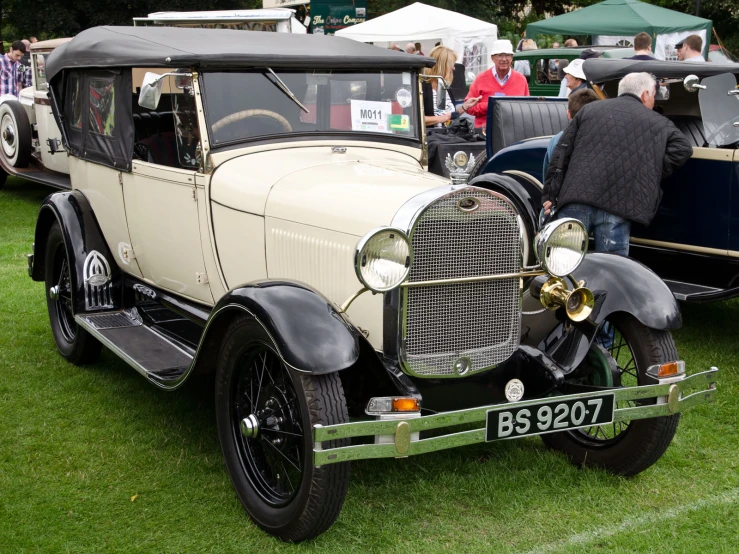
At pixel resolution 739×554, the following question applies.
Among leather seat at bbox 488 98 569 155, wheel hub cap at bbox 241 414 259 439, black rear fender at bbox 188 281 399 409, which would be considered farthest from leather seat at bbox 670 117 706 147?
wheel hub cap at bbox 241 414 259 439

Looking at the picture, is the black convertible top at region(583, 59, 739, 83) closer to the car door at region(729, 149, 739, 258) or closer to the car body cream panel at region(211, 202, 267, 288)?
the car door at region(729, 149, 739, 258)

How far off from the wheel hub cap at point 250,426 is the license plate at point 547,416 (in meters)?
0.89

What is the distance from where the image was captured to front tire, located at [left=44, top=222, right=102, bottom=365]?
16.9 feet

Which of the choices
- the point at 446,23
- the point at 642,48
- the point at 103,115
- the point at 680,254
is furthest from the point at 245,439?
the point at 446,23

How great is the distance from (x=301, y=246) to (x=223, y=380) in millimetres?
665

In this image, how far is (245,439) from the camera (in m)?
3.50

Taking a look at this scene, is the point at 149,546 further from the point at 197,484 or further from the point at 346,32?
the point at 346,32

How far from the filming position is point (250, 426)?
3.29m

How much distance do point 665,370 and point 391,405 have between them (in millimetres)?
1193

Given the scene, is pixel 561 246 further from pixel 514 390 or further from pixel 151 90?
pixel 151 90

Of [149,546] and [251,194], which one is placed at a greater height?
[251,194]

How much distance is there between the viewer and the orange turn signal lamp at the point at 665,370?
3.44 metres

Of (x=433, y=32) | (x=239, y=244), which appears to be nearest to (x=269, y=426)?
(x=239, y=244)

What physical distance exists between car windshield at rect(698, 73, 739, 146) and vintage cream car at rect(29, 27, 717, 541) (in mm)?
2014
